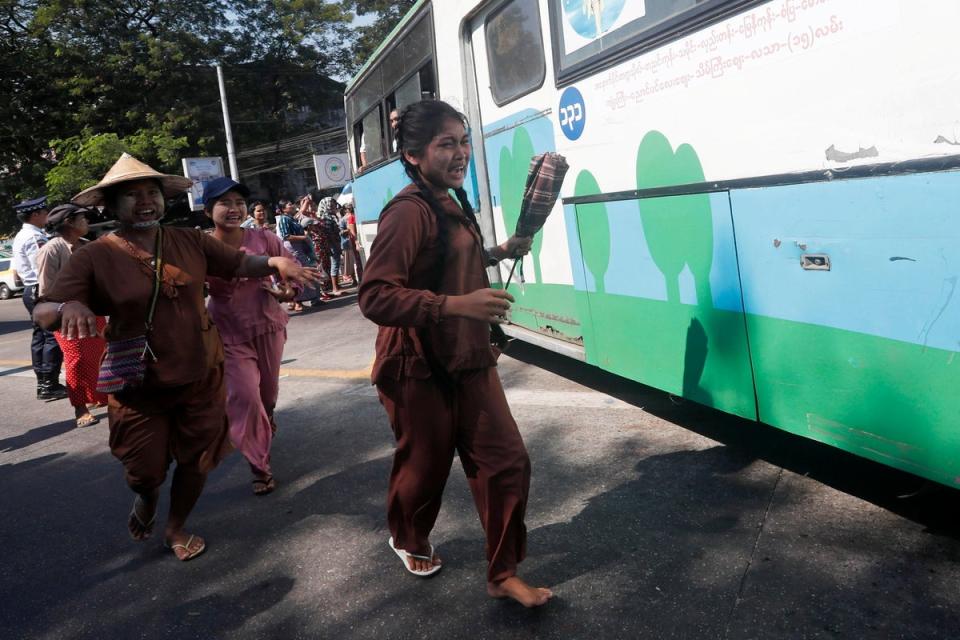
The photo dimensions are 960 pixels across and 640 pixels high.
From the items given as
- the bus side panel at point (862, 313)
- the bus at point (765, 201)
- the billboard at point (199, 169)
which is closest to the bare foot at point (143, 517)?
the bus at point (765, 201)

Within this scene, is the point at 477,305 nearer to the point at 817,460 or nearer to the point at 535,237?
the point at 817,460

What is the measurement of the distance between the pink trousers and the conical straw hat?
1.04 m

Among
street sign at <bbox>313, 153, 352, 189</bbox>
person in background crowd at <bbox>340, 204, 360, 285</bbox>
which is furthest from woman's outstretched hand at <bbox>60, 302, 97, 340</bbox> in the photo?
street sign at <bbox>313, 153, 352, 189</bbox>

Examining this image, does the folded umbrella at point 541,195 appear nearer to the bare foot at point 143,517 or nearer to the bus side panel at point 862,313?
the bus side panel at point 862,313

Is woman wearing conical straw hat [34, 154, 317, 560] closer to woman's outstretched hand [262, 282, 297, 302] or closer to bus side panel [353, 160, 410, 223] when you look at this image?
woman's outstretched hand [262, 282, 297, 302]

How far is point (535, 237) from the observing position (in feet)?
18.2

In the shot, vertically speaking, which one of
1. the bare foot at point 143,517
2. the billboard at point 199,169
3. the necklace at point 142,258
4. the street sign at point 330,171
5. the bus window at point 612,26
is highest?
the billboard at point 199,169

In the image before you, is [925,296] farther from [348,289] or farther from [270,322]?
[348,289]

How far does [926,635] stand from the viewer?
2.45 m

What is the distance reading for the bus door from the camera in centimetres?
486

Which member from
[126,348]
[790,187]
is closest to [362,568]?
[126,348]

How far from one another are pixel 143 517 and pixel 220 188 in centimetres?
176

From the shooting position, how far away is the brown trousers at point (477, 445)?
9.30 feet

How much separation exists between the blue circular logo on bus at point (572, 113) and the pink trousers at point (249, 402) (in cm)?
205
